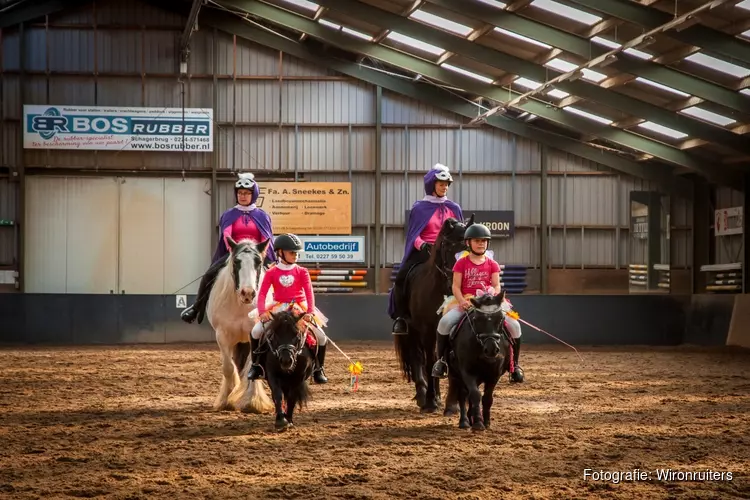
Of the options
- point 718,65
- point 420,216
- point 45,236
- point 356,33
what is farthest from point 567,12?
point 45,236

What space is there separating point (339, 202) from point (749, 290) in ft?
28.3

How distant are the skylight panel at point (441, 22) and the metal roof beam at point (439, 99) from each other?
4594 mm

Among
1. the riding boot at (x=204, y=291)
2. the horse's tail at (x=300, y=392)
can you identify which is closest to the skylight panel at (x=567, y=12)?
the riding boot at (x=204, y=291)

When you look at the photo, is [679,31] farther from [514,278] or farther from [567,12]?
[514,278]

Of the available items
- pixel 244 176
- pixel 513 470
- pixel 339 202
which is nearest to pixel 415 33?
pixel 339 202

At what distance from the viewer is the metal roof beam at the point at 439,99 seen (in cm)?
2209

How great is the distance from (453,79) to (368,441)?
14.1m

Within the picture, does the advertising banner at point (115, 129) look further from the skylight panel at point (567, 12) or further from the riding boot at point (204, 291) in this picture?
the riding boot at point (204, 291)

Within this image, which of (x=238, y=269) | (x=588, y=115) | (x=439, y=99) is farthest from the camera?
(x=439, y=99)

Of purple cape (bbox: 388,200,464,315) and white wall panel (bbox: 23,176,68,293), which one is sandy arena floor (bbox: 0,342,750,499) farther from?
white wall panel (bbox: 23,176,68,293)

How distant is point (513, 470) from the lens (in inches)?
250

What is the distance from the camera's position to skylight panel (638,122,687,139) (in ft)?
63.7

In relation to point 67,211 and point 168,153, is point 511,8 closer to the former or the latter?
point 168,153

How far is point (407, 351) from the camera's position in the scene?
10.0 m
